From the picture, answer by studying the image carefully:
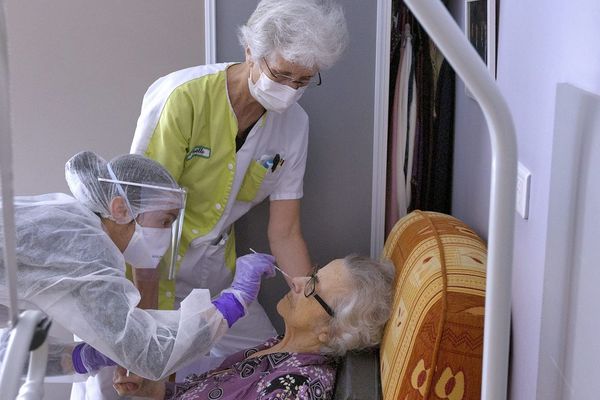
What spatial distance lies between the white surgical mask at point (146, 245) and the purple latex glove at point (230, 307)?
20 cm

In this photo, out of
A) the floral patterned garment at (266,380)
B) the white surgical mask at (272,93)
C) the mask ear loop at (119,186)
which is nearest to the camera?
the mask ear loop at (119,186)

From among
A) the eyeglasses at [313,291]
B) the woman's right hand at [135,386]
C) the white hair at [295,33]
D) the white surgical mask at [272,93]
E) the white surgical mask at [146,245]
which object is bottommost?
the woman's right hand at [135,386]

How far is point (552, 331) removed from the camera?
4.67ft

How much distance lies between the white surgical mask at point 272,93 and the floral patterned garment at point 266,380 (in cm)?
69

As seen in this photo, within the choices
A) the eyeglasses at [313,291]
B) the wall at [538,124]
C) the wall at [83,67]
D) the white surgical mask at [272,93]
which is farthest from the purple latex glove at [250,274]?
the wall at [83,67]

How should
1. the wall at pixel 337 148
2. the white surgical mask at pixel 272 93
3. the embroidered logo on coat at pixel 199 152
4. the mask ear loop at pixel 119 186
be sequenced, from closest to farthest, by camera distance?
1. the mask ear loop at pixel 119 186
2. the white surgical mask at pixel 272 93
3. the embroidered logo on coat at pixel 199 152
4. the wall at pixel 337 148

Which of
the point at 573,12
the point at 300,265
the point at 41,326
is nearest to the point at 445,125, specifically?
the point at 300,265

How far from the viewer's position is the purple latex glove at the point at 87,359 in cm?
191

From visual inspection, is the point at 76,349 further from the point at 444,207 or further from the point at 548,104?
the point at 444,207

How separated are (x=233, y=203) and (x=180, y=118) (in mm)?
382

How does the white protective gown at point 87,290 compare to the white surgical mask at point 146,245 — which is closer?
the white protective gown at point 87,290

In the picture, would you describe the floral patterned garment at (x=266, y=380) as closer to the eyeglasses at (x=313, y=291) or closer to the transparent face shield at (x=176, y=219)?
the eyeglasses at (x=313, y=291)

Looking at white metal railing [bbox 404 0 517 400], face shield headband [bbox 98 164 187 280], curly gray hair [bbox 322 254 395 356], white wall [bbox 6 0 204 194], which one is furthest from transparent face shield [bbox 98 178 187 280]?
white wall [bbox 6 0 204 194]

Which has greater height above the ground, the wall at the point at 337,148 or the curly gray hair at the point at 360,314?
the wall at the point at 337,148
